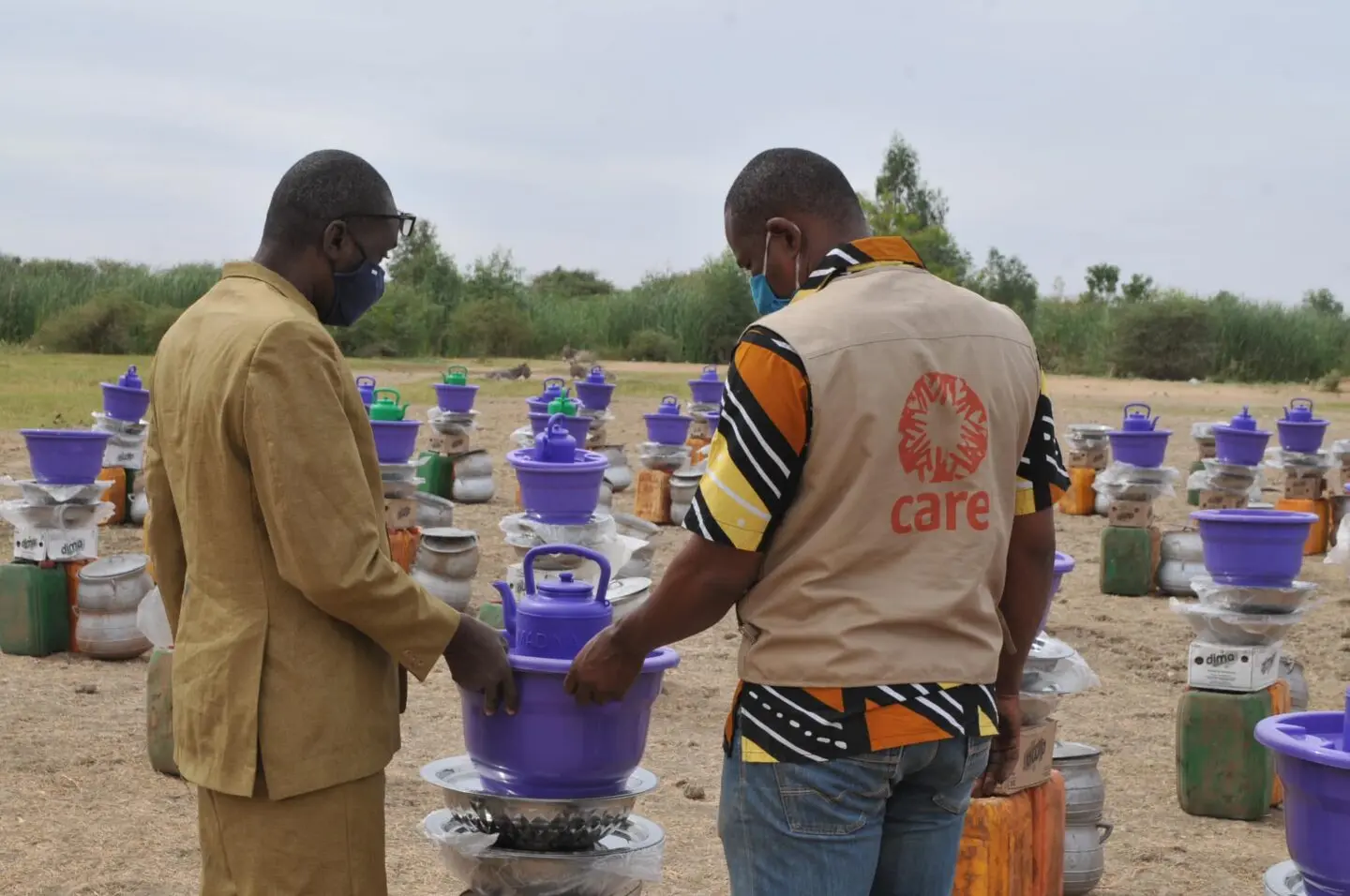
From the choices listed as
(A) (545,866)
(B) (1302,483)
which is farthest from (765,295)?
(B) (1302,483)

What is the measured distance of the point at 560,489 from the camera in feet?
20.9

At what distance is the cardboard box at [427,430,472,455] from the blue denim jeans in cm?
1034

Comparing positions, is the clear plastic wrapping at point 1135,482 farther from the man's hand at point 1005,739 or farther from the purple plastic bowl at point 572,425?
the man's hand at point 1005,739

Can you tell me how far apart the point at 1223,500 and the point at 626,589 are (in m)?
5.98

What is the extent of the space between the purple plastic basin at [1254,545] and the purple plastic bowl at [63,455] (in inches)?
189

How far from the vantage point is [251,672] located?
100 inches

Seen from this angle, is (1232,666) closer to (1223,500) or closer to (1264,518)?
(1264,518)

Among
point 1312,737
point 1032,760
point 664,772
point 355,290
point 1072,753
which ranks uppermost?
point 355,290

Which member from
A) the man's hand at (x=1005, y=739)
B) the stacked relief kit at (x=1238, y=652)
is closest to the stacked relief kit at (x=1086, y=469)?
the stacked relief kit at (x=1238, y=652)

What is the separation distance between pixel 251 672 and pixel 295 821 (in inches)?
10.8

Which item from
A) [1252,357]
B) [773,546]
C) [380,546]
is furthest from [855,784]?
[1252,357]

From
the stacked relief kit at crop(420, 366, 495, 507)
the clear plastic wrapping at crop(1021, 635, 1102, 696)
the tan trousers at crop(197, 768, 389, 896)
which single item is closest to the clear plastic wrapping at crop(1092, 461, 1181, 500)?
the stacked relief kit at crop(420, 366, 495, 507)

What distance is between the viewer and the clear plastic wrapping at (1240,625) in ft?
17.1

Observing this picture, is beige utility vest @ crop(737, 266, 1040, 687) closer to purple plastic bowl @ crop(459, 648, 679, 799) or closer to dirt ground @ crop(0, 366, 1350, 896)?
purple plastic bowl @ crop(459, 648, 679, 799)
